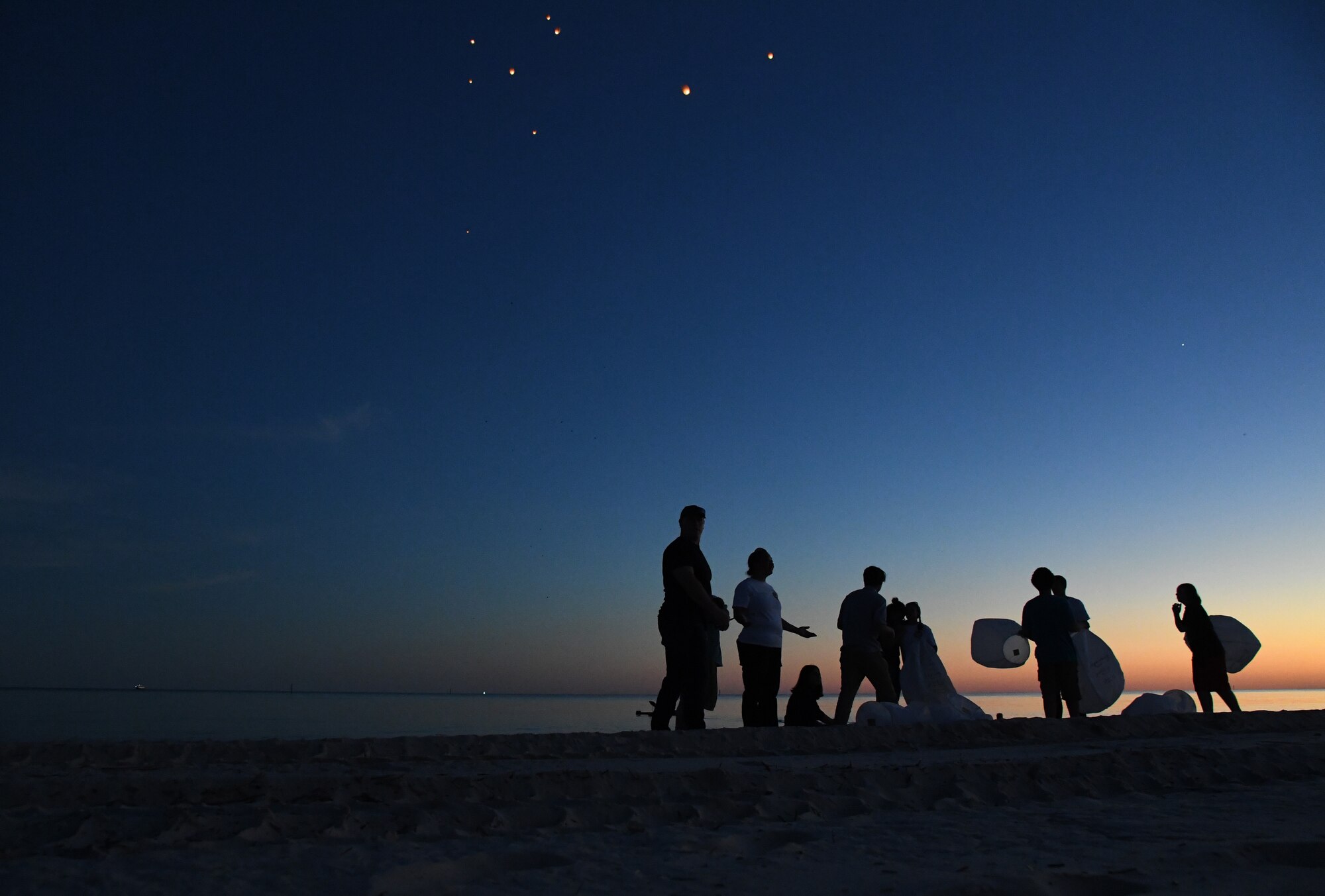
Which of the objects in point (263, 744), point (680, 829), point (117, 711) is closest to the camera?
point (680, 829)

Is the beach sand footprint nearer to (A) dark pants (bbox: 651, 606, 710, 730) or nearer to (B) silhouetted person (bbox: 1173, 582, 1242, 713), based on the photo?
(A) dark pants (bbox: 651, 606, 710, 730)

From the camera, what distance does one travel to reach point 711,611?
5.74 metres

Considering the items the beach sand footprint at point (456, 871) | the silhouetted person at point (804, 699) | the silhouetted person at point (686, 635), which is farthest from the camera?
the silhouetted person at point (804, 699)

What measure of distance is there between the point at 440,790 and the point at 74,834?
1.16 meters

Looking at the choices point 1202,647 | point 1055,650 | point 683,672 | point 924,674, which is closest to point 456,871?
point 683,672

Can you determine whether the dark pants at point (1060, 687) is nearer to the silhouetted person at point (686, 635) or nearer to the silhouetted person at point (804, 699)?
the silhouetted person at point (804, 699)

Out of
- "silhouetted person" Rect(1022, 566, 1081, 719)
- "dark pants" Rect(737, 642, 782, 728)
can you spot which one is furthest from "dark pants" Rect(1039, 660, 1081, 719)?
"dark pants" Rect(737, 642, 782, 728)

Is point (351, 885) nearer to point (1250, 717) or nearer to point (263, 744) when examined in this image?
point (263, 744)

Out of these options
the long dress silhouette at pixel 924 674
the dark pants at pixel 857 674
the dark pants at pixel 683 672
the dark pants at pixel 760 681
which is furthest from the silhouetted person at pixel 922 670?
the dark pants at pixel 683 672

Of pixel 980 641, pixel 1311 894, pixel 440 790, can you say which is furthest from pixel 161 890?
pixel 980 641

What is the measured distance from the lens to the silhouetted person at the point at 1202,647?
8094 millimetres

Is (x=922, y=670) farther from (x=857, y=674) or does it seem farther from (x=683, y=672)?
(x=683, y=672)

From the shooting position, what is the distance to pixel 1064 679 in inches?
301

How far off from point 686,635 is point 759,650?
2.35 feet
